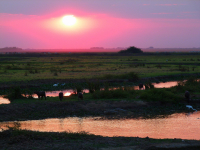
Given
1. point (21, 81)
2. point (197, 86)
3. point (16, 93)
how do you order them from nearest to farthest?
1. point (16, 93)
2. point (197, 86)
3. point (21, 81)

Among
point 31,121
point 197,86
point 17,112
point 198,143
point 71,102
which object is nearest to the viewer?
point 198,143

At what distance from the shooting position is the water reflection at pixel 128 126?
1187 cm

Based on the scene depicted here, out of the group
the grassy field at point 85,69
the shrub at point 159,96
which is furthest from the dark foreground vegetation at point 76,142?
the grassy field at point 85,69

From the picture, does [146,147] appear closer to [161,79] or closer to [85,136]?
[85,136]

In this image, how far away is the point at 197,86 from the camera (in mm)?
22094

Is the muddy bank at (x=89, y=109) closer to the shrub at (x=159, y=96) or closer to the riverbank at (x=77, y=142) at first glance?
the shrub at (x=159, y=96)

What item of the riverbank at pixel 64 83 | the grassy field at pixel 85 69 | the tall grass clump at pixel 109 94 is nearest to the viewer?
the tall grass clump at pixel 109 94

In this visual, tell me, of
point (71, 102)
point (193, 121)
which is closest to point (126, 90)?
point (71, 102)

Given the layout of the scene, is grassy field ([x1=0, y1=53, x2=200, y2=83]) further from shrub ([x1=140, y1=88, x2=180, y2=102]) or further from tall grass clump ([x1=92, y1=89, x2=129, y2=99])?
shrub ([x1=140, y1=88, x2=180, y2=102])

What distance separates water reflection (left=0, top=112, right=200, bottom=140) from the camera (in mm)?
11867

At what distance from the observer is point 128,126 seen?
514 inches

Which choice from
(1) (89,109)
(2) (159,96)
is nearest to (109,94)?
(1) (89,109)

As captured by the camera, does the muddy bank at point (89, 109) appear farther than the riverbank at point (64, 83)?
No

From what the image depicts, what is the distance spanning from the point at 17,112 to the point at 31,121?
4.99 feet
